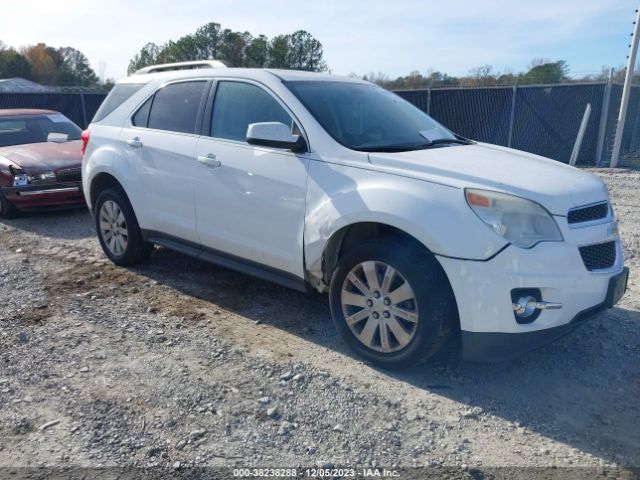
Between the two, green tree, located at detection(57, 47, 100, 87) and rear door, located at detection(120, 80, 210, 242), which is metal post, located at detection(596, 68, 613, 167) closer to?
rear door, located at detection(120, 80, 210, 242)

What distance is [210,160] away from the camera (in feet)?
15.1

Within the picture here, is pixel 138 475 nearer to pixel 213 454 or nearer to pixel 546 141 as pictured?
pixel 213 454

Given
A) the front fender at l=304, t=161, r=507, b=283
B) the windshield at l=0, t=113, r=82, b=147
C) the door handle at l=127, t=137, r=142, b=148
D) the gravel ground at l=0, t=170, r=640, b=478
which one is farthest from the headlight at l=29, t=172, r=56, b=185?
the front fender at l=304, t=161, r=507, b=283

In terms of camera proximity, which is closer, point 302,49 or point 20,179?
point 20,179

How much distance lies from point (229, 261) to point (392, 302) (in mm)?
1631

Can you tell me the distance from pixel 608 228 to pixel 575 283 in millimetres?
586

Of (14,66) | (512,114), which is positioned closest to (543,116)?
(512,114)

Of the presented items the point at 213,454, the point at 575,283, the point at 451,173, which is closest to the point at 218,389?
the point at 213,454

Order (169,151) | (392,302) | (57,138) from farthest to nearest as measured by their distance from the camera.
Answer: (57,138) → (169,151) → (392,302)

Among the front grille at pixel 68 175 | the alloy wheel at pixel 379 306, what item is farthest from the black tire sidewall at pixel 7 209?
the alloy wheel at pixel 379 306

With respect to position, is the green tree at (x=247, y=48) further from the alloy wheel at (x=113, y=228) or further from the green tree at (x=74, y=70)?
the alloy wheel at (x=113, y=228)

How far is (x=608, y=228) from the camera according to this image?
142 inches

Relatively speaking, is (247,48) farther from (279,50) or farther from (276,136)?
(276,136)

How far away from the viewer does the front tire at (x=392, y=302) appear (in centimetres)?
341
